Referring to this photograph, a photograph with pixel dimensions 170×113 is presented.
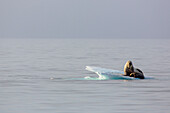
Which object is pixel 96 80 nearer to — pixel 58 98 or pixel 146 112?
pixel 58 98

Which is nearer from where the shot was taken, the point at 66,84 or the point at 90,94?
the point at 90,94

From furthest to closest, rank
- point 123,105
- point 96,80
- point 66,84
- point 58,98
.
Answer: point 96,80
point 66,84
point 58,98
point 123,105

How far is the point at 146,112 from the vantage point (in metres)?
21.4

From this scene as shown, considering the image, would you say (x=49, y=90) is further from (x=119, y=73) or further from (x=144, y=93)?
(x=119, y=73)

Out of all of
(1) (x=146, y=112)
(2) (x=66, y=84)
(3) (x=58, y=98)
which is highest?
(2) (x=66, y=84)

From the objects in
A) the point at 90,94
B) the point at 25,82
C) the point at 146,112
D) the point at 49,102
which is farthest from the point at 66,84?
the point at 146,112

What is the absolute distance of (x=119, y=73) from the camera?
3856cm

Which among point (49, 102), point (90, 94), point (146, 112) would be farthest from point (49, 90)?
point (146, 112)

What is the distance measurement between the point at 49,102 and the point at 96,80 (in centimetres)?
1233

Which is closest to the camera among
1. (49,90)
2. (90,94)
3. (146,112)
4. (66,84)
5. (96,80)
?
(146,112)

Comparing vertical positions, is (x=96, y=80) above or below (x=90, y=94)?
above

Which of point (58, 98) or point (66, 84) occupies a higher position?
point (66, 84)

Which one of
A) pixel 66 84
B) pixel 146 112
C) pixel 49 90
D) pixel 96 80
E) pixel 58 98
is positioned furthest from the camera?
pixel 96 80

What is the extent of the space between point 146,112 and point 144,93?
280 inches
